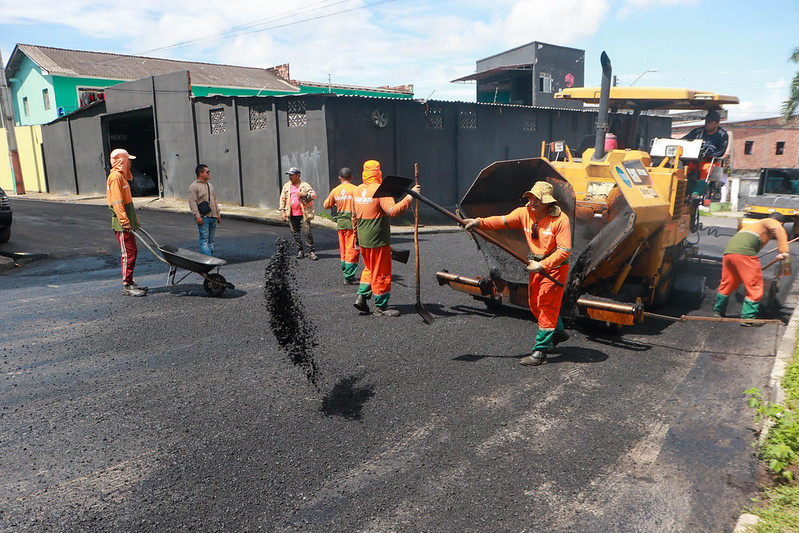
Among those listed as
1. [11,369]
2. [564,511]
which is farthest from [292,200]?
[564,511]

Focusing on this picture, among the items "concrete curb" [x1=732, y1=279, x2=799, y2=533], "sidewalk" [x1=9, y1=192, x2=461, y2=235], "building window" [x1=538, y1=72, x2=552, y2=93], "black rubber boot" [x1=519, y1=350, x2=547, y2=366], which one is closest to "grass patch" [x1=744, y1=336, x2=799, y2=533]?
"concrete curb" [x1=732, y1=279, x2=799, y2=533]

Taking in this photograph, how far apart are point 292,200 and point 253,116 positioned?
8638 millimetres

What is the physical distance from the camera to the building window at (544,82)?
29984 mm

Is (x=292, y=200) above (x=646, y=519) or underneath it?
above

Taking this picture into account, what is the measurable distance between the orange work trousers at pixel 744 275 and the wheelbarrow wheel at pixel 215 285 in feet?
21.7

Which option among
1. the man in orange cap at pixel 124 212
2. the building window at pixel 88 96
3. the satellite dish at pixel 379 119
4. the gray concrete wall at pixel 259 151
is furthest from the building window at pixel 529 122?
the building window at pixel 88 96

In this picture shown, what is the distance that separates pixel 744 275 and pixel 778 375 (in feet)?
7.57

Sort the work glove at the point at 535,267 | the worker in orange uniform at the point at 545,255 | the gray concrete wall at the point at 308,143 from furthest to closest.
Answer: the gray concrete wall at the point at 308,143 → the worker in orange uniform at the point at 545,255 → the work glove at the point at 535,267

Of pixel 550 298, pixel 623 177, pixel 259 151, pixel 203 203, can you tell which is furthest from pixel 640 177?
pixel 259 151

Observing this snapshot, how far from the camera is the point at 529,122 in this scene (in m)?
21.5

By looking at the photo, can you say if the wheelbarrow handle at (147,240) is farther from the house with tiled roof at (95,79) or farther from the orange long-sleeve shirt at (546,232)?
the house with tiled roof at (95,79)

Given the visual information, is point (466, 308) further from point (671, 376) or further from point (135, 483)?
point (135, 483)

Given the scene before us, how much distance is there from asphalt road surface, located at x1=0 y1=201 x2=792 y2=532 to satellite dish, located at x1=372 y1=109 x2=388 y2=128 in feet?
33.9

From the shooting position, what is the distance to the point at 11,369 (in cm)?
524
